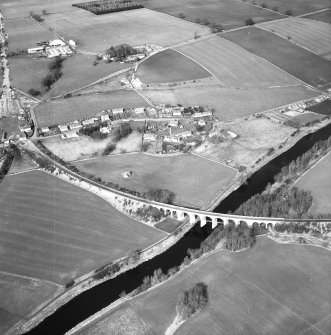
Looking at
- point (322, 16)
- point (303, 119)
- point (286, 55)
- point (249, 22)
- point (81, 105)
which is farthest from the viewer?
point (322, 16)

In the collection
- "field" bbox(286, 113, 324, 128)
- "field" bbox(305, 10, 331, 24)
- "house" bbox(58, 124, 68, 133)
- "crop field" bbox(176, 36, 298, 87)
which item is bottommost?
"house" bbox(58, 124, 68, 133)

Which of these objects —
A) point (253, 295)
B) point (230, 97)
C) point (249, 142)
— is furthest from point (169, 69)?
point (253, 295)

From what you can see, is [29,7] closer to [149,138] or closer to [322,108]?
[149,138]

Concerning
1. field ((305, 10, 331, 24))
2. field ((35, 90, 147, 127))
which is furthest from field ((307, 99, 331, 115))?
field ((305, 10, 331, 24))

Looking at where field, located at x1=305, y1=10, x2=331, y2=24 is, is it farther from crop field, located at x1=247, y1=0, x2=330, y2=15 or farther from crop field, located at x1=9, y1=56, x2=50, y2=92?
crop field, located at x1=9, y1=56, x2=50, y2=92

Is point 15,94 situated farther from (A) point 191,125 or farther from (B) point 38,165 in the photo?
(A) point 191,125

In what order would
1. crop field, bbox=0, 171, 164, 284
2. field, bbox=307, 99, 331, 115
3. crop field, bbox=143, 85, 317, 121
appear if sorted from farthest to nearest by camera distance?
crop field, bbox=143, 85, 317, 121, field, bbox=307, 99, 331, 115, crop field, bbox=0, 171, 164, 284
